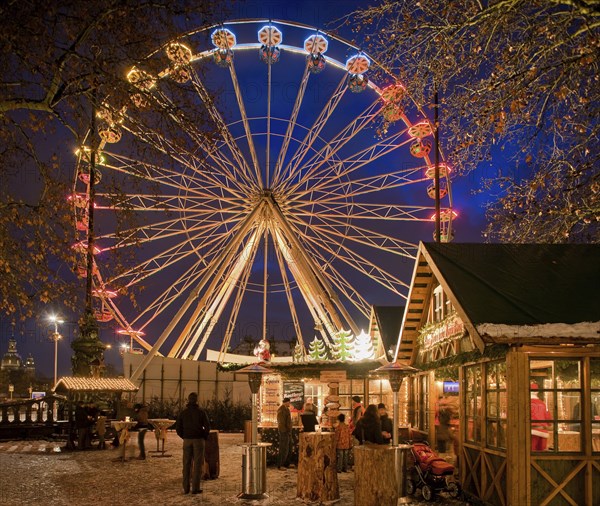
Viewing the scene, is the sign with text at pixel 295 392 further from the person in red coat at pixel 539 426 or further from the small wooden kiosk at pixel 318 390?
the person in red coat at pixel 539 426

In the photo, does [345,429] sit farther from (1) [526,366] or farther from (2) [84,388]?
(2) [84,388]

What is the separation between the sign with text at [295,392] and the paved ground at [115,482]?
5.13 meters

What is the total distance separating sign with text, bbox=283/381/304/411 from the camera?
25.4 metres

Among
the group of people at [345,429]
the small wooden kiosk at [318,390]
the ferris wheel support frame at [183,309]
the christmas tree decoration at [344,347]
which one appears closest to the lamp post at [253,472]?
the group of people at [345,429]

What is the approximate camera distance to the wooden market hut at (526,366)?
10141mm

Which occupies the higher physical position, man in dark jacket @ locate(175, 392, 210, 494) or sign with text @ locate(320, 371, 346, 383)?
sign with text @ locate(320, 371, 346, 383)

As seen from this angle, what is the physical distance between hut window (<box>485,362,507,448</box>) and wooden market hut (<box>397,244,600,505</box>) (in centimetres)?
2

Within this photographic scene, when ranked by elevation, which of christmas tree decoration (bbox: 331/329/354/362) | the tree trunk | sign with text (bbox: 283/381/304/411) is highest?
christmas tree decoration (bbox: 331/329/354/362)

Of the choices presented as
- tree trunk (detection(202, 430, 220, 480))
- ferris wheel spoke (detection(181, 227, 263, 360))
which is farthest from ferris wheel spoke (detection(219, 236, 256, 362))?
tree trunk (detection(202, 430, 220, 480))

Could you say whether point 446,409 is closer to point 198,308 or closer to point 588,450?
point 588,450

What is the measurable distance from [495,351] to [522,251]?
286cm

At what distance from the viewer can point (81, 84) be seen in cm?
1011

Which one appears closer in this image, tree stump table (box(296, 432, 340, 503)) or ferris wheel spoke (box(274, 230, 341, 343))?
tree stump table (box(296, 432, 340, 503))

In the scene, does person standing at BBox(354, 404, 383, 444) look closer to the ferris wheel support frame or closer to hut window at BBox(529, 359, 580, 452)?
hut window at BBox(529, 359, 580, 452)
